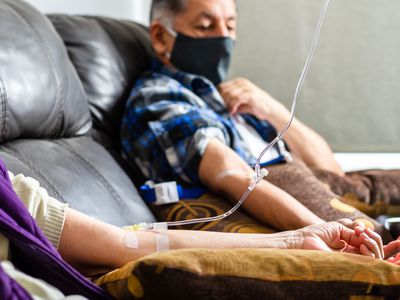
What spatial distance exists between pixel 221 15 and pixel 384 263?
121 cm

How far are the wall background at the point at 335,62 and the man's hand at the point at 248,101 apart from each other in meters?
0.75

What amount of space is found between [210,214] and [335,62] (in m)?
1.47

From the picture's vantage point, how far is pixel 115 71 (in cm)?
183

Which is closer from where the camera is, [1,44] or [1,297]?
[1,297]

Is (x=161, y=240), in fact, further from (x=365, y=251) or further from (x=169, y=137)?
(x=169, y=137)

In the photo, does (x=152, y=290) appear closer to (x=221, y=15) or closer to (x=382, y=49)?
(x=221, y=15)

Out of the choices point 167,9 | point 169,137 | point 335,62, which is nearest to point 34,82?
point 169,137

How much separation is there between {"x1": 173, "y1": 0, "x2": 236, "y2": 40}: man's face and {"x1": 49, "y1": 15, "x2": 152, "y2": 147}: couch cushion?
174 millimetres

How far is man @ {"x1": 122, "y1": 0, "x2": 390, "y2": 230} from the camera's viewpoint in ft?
4.96

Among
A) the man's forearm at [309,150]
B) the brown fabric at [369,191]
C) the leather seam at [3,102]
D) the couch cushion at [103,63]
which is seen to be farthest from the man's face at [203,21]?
the leather seam at [3,102]

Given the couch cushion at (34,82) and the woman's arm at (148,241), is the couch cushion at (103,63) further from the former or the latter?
the woman's arm at (148,241)

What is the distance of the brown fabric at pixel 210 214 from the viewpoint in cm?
142

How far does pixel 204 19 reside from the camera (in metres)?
1.91

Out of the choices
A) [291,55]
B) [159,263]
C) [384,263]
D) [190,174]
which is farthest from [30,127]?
[291,55]
